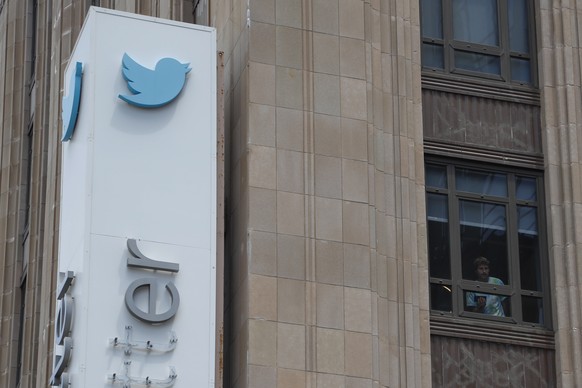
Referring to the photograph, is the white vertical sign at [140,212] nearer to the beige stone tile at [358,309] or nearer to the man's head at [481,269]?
the beige stone tile at [358,309]

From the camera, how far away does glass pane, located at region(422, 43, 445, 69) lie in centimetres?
3117

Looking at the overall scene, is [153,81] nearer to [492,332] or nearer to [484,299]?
[484,299]

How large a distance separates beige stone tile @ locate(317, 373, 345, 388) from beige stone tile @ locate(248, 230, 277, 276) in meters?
1.67

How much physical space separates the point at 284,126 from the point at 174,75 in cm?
185

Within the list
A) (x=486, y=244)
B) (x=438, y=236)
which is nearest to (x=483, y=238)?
(x=486, y=244)

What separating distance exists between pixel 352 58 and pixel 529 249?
4531mm

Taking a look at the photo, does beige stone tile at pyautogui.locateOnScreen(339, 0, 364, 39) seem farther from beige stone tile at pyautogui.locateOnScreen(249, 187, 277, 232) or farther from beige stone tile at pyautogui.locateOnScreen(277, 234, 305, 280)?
beige stone tile at pyautogui.locateOnScreen(277, 234, 305, 280)

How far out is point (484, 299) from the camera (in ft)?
97.9

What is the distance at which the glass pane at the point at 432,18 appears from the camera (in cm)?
3147

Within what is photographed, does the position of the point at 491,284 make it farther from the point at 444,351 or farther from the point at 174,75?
the point at 174,75

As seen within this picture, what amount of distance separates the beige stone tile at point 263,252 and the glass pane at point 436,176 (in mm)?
3928

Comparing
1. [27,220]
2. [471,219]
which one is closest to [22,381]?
[27,220]

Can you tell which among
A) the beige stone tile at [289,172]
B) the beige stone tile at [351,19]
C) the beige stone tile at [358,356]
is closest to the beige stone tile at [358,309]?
the beige stone tile at [358,356]

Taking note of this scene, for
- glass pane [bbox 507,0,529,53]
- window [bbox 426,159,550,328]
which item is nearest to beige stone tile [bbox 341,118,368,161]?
window [bbox 426,159,550,328]
